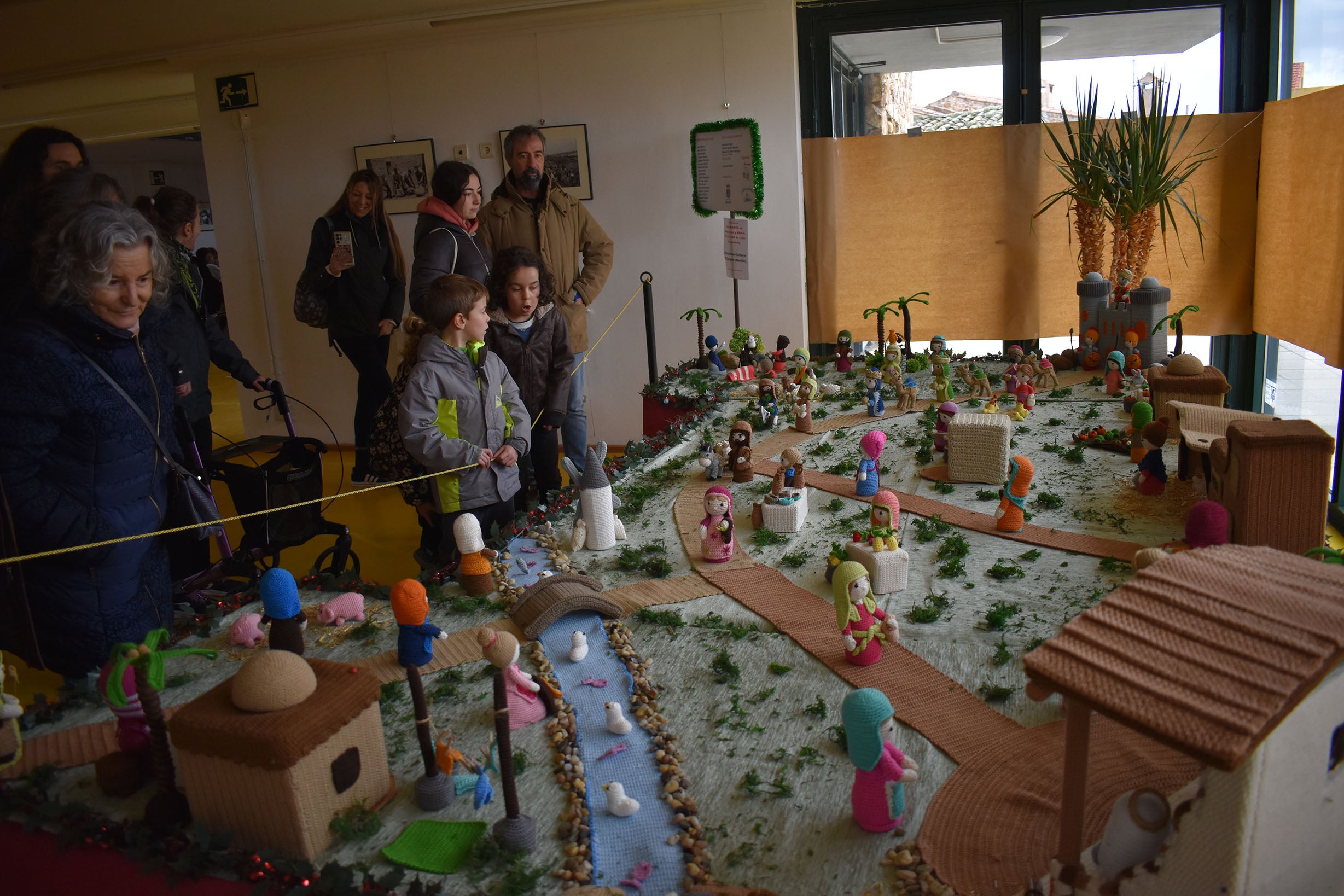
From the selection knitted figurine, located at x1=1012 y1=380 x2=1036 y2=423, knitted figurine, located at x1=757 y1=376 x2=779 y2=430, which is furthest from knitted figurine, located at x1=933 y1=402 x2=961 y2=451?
knitted figurine, located at x1=757 y1=376 x2=779 y2=430

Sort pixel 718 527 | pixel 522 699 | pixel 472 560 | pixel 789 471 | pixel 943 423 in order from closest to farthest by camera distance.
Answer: pixel 522 699 < pixel 472 560 < pixel 718 527 < pixel 789 471 < pixel 943 423

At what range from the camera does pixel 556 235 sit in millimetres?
5195

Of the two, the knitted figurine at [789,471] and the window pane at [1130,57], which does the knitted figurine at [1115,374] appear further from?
the knitted figurine at [789,471]

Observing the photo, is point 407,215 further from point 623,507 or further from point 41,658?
point 41,658

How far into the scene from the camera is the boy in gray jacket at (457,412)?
3.45 metres

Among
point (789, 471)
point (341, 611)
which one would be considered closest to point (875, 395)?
point (789, 471)

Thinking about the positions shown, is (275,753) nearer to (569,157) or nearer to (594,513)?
(594,513)

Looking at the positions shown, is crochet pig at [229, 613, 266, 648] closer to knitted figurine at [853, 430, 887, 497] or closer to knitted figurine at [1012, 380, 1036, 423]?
knitted figurine at [853, 430, 887, 497]

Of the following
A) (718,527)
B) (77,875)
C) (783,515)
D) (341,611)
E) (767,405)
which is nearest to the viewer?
(77,875)

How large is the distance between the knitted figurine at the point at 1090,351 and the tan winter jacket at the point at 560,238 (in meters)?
2.83

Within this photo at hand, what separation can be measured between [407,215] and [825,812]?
6.76 metres

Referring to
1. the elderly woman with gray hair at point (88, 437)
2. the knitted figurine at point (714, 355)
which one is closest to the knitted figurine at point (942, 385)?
the knitted figurine at point (714, 355)

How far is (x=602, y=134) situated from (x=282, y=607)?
18.3 feet

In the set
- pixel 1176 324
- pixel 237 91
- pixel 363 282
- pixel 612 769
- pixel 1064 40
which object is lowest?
pixel 612 769
